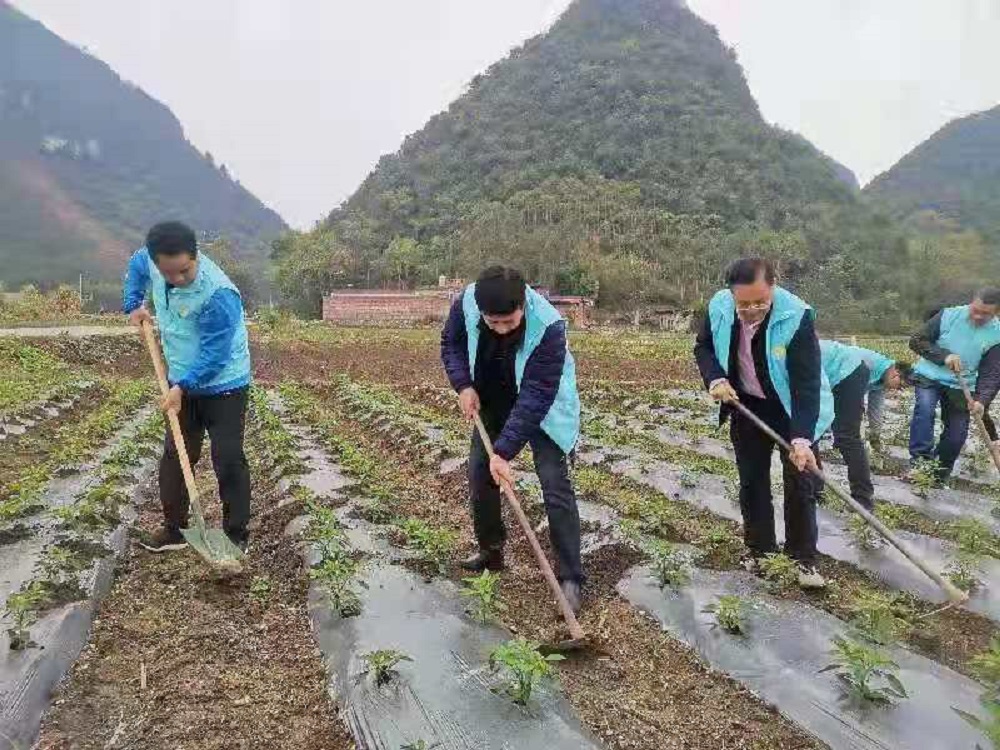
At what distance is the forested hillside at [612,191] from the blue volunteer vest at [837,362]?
41.7 meters

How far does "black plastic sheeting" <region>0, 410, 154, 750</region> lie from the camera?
2.63 meters

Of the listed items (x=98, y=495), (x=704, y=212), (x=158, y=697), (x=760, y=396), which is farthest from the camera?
(x=704, y=212)

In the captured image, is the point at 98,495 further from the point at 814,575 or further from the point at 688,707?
the point at 814,575

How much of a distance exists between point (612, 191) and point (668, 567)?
69.3 m

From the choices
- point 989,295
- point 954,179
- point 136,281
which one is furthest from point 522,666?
point 954,179

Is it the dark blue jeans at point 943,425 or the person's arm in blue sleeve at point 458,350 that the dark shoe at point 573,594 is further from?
the dark blue jeans at point 943,425

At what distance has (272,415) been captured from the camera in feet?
30.9

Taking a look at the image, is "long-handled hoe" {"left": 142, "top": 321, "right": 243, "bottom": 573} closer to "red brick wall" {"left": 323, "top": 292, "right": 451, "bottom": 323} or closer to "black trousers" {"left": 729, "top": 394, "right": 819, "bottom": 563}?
"black trousers" {"left": 729, "top": 394, "right": 819, "bottom": 563}

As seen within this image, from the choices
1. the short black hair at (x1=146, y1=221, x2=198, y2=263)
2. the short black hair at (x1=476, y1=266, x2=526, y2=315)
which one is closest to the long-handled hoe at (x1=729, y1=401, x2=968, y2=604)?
the short black hair at (x1=476, y1=266, x2=526, y2=315)

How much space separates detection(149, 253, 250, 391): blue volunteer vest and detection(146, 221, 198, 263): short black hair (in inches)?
6.5

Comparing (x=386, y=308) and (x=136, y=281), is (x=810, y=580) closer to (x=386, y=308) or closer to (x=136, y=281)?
(x=136, y=281)

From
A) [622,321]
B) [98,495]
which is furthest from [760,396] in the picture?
[622,321]

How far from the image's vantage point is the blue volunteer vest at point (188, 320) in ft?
12.7

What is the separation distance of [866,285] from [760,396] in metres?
61.9
